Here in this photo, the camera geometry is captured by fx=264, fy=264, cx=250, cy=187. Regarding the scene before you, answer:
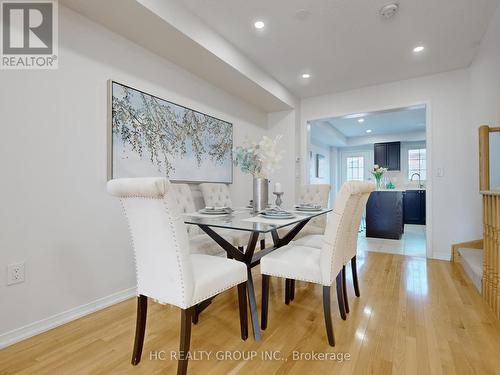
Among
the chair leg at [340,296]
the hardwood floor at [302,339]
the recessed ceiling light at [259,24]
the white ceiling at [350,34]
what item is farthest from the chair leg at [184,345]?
the recessed ceiling light at [259,24]

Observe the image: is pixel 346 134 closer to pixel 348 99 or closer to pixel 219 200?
pixel 348 99

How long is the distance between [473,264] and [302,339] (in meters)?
2.17

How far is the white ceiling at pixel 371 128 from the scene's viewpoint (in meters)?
5.88

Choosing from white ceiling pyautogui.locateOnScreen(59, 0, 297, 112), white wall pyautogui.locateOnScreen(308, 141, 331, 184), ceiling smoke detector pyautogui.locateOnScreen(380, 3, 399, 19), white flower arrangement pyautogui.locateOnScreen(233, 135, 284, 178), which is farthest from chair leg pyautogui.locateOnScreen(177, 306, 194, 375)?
white wall pyautogui.locateOnScreen(308, 141, 331, 184)

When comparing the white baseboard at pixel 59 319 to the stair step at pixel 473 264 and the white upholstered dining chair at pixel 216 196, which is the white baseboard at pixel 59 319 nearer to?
the white upholstered dining chair at pixel 216 196

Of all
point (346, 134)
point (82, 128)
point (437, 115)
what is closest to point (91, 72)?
point (82, 128)

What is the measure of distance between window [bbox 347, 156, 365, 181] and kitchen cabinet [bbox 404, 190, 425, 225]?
1.85 meters

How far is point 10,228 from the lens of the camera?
164 cm

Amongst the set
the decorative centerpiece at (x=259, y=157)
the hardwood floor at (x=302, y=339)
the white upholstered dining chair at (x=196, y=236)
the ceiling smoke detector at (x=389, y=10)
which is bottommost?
the hardwood floor at (x=302, y=339)

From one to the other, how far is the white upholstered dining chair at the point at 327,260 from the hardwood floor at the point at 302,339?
0.62 feet

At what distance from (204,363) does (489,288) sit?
2.21 m

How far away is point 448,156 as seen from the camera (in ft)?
11.6

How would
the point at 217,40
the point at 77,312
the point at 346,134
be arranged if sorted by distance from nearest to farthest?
the point at 77,312, the point at 217,40, the point at 346,134

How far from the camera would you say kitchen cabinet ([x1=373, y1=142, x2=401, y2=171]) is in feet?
24.7
